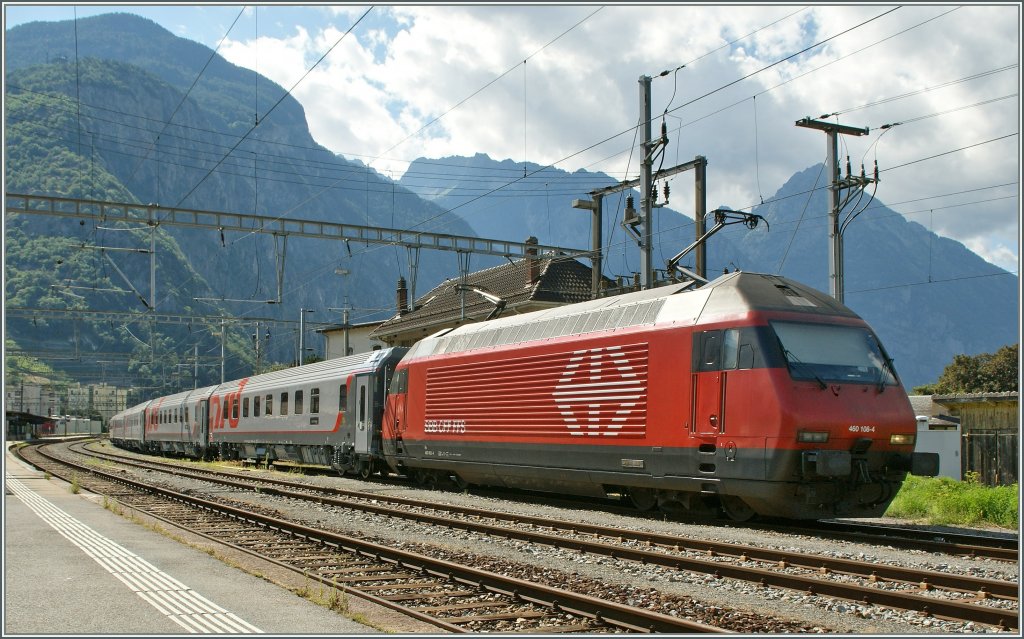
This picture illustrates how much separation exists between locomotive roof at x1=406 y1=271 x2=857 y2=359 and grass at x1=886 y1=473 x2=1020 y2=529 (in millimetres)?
4773

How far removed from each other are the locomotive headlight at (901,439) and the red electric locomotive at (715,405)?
0.9 inches

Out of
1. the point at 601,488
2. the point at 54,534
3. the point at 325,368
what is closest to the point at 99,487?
the point at 325,368

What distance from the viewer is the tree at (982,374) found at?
249 feet

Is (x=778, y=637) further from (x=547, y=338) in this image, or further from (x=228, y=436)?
(x=228, y=436)

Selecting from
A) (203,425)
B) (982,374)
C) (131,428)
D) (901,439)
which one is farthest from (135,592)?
(982,374)

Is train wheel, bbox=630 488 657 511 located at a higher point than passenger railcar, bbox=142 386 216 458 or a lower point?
higher

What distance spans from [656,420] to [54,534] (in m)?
9.08

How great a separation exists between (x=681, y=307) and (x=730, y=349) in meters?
1.49

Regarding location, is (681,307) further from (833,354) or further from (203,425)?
(203,425)

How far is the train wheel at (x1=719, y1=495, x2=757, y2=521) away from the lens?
48.4ft

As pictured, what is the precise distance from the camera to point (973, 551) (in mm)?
11875

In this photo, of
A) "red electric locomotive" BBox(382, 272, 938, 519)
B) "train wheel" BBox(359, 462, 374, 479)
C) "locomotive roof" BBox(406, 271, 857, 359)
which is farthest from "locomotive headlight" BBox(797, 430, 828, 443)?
"train wheel" BBox(359, 462, 374, 479)

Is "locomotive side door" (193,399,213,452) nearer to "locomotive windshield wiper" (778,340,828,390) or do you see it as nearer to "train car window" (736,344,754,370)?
"train car window" (736,344,754,370)

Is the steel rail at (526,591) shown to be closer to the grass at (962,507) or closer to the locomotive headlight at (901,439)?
the locomotive headlight at (901,439)
